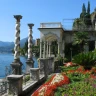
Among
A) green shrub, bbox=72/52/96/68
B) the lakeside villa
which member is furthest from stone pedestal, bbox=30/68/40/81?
green shrub, bbox=72/52/96/68

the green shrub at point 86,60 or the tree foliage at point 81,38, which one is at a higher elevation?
the tree foliage at point 81,38

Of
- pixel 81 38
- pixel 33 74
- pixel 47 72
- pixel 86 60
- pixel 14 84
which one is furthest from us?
pixel 81 38

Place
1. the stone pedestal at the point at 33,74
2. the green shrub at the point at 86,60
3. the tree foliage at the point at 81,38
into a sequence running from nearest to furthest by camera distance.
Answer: the stone pedestal at the point at 33,74, the green shrub at the point at 86,60, the tree foliage at the point at 81,38

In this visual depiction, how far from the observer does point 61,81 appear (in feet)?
36.6

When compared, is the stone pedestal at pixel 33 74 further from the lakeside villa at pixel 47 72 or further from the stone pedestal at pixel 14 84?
the stone pedestal at pixel 14 84

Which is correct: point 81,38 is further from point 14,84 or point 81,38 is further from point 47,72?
→ point 14,84

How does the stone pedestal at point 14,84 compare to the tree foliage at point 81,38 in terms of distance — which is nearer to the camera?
the stone pedestal at point 14,84

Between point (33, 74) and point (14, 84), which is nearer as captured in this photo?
point (14, 84)

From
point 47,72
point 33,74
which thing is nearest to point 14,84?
point 33,74

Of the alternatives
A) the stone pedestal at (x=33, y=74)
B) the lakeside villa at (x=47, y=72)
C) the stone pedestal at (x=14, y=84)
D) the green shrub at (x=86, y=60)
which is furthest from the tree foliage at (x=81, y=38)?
the stone pedestal at (x=14, y=84)

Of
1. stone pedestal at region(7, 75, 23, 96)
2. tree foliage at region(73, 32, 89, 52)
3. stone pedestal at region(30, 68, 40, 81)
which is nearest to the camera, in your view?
stone pedestal at region(7, 75, 23, 96)

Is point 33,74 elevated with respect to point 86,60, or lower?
lower

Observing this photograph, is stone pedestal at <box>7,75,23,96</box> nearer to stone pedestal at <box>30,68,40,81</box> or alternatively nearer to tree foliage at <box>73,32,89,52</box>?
stone pedestal at <box>30,68,40,81</box>

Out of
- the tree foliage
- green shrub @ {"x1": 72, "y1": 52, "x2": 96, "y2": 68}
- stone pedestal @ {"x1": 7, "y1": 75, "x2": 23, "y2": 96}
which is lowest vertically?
stone pedestal @ {"x1": 7, "y1": 75, "x2": 23, "y2": 96}
